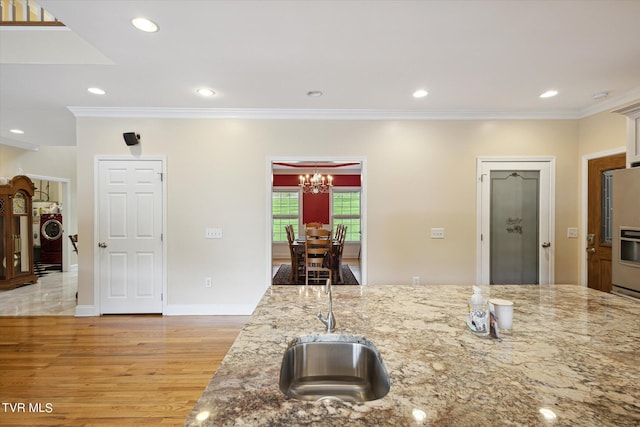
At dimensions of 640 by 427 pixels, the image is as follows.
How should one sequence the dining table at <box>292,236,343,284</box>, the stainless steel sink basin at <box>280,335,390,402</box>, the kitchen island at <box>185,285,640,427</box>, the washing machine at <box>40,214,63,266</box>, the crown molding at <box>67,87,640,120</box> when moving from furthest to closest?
the washing machine at <box>40,214,63,266</box> < the dining table at <box>292,236,343,284</box> < the crown molding at <box>67,87,640,120</box> < the stainless steel sink basin at <box>280,335,390,402</box> < the kitchen island at <box>185,285,640,427</box>

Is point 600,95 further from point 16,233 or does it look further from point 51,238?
point 51,238

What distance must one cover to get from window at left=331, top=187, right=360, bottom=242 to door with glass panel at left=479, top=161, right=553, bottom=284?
463cm

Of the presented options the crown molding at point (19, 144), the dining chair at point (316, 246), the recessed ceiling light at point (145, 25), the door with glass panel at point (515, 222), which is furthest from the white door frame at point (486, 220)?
the crown molding at point (19, 144)

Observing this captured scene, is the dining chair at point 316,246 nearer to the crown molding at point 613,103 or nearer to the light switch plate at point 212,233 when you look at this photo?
the light switch plate at point 212,233

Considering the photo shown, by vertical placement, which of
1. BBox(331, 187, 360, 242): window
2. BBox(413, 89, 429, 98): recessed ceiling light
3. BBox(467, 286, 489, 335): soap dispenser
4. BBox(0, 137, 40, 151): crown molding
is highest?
BBox(0, 137, 40, 151): crown molding

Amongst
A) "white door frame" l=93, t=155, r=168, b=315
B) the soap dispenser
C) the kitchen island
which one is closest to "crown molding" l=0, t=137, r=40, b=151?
"white door frame" l=93, t=155, r=168, b=315

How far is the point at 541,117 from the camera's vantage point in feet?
12.3

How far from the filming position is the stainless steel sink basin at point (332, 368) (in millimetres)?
1124

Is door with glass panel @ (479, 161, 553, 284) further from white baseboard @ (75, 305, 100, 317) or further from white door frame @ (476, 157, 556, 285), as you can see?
white baseboard @ (75, 305, 100, 317)

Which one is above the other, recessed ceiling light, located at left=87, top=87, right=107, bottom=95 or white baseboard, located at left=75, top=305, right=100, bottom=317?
recessed ceiling light, located at left=87, top=87, right=107, bottom=95

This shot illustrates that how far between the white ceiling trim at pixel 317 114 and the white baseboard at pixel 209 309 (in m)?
2.41

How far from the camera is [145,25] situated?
6.56ft

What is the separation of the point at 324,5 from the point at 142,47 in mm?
1478

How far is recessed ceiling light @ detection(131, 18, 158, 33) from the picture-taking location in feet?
6.40
